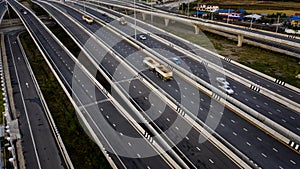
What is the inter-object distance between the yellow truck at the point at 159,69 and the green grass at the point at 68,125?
20.7m

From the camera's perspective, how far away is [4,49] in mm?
88250

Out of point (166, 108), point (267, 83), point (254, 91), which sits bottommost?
point (166, 108)

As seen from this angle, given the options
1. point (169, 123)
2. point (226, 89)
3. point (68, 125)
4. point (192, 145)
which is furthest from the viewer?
point (226, 89)

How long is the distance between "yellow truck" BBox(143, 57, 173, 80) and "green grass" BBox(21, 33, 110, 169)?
20.7m

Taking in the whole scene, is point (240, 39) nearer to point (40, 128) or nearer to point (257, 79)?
point (257, 79)

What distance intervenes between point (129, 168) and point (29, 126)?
70.9 feet

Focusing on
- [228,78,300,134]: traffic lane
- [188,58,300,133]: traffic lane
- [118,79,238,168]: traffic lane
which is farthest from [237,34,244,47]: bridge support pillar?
[118,79,238,168]: traffic lane

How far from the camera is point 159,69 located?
2384 inches

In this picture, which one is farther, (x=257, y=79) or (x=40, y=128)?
(x=257, y=79)

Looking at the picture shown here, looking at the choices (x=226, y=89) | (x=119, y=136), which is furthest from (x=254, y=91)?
(x=119, y=136)

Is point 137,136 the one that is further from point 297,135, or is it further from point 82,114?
point 297,135

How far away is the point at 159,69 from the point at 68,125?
958 inches

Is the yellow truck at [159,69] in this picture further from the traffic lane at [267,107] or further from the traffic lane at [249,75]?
the traffic lane at [249,75]

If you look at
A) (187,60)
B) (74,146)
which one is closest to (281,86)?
(187,60)
